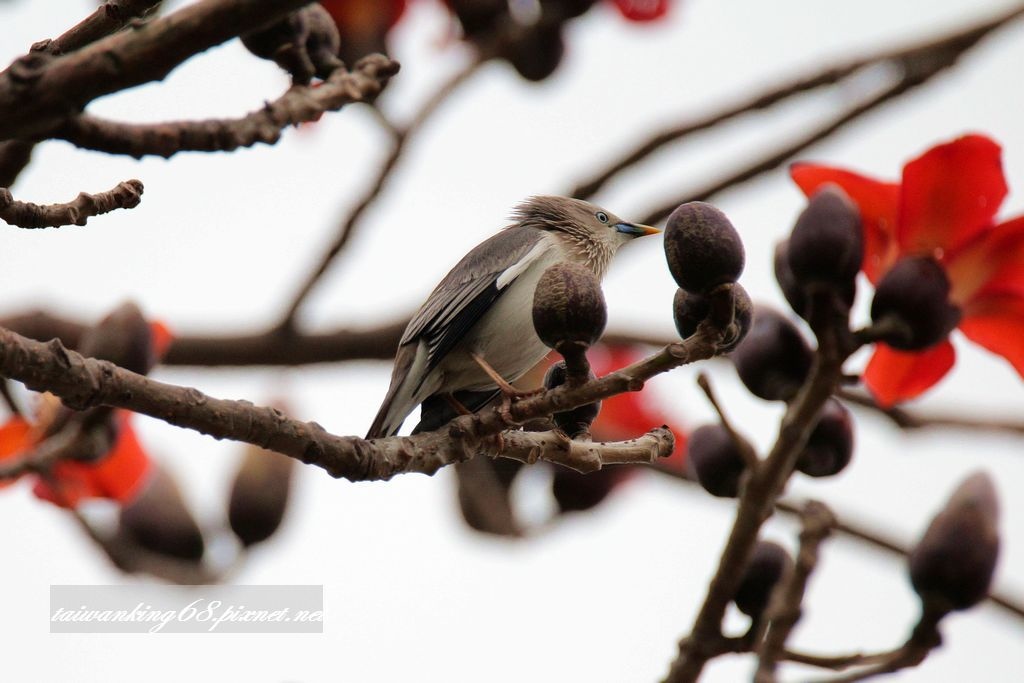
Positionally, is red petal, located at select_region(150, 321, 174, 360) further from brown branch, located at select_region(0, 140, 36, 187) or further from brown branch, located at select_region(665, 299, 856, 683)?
brown branch, located at select_region(665, 299, 856, 683)

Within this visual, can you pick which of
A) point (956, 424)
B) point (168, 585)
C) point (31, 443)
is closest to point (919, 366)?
point (956, 424)

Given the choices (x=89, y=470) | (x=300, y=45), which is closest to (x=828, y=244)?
(x=300, y=45)

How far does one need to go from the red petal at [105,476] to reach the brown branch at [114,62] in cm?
156

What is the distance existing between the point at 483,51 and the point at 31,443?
6.53ft

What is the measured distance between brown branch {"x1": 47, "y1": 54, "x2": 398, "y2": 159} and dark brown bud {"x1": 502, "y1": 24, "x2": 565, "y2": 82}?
5.86 ft

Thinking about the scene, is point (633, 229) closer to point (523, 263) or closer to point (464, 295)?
point (523, 263)

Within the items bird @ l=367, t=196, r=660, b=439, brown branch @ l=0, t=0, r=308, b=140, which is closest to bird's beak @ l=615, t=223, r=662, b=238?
bird @ l=367, t=196, r=660, b=439

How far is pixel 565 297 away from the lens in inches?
79.3

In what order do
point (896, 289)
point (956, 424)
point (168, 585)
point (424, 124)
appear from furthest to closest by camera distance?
point (424, 124) < point (168, 585) < point (956, 424) < point (896, 289)

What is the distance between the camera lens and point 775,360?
2236 millimetres

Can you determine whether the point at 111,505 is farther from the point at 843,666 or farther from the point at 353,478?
the point at 843,666

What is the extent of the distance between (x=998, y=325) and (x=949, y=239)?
0.69ft

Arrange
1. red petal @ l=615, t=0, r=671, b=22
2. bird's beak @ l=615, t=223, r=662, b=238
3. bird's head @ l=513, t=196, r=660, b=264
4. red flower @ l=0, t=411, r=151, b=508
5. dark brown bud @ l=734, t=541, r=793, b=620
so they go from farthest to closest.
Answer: red petal @ l=615, t=0, r=671, b=22 → bird's head @ l=513, t=196, r=660, b=264 → bird's beak @ l=615, t=223, r=662, b=238 → red flower @ l=0, t=411, r=151, b=508 → dark brown bud @ l=734, t=541, r=793, b=620

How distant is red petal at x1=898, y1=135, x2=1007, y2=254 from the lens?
2.31 m
